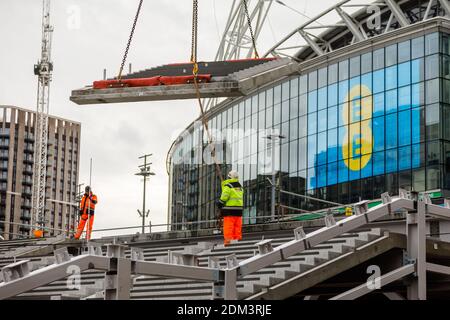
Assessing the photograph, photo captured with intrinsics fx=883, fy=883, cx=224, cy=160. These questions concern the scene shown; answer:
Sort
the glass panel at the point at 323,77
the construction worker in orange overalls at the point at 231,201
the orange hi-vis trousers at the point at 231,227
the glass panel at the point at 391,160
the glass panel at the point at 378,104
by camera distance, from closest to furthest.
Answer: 1. the construction worker in orange overalls at the point at 231,201
2. the orange hi-vis trousers at the point at 231,227
3. the glass panel at the point at 391,160
4. the glass panel at the point at 378,104
5. the glass panel at the point at 323,77

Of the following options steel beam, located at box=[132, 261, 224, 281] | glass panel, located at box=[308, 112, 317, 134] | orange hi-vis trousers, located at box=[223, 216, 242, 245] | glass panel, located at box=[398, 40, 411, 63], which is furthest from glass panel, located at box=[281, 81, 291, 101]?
steel beam, located at box=[132, 261, 224, 281]

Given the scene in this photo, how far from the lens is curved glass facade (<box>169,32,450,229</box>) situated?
5409 centimetres

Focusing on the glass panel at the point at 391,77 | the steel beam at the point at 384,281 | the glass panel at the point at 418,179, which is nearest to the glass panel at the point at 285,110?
the glass panel at the point at 391,77

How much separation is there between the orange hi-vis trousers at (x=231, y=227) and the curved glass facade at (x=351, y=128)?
26.2m

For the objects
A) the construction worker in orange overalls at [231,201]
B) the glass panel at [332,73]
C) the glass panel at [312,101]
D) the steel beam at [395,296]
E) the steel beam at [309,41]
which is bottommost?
the steel beam at [395,296]

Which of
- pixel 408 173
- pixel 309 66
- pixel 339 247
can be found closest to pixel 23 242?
pixel 339 247

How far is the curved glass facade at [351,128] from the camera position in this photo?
54.1 meters

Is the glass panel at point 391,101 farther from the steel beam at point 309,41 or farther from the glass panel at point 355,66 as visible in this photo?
the steel beam at point 309,41

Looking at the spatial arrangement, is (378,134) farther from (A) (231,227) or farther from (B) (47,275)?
(B) (47,275)

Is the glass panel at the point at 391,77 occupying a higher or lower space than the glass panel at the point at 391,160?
higher

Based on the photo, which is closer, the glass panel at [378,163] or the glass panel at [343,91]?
the glass panel at [378,163]

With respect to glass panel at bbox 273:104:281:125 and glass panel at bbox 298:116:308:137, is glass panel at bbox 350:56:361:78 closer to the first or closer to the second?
glass panel at bbox 298:116:308:137

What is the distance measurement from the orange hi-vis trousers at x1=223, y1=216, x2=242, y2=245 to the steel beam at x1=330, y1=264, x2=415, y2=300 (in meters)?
3.85
